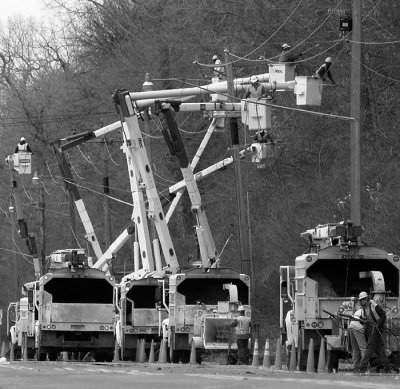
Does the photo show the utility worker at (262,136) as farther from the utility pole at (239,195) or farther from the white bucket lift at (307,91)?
the white bucket lift at (307,91)

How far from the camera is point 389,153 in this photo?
146 ft

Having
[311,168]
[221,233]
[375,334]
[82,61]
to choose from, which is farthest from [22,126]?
[375,334]

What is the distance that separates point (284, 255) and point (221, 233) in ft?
39.1

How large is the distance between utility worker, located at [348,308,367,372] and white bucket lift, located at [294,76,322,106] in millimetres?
8264

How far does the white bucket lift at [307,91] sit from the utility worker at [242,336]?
16.3ft

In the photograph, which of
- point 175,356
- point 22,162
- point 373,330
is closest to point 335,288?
point 373,330

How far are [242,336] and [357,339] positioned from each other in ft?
23.5

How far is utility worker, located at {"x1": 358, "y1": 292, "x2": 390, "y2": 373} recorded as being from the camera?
85.5ft

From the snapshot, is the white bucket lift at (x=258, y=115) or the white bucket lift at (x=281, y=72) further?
A: the white bucket lift at (x=281, y=72)

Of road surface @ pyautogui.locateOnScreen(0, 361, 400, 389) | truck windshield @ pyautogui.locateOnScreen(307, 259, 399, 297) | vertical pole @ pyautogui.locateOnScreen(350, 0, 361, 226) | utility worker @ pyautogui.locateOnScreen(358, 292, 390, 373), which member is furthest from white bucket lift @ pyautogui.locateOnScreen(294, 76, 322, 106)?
utility worker @ pyautogui.locateOnScreen(358, 292, 390, 373)

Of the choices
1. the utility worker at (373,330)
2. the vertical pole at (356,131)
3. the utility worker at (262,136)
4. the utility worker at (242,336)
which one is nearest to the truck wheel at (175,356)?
the utility worker at (242,336)

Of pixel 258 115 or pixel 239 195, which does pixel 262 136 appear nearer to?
pixel 239 195

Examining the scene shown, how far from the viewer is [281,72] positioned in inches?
1435

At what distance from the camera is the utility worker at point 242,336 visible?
109 ft
